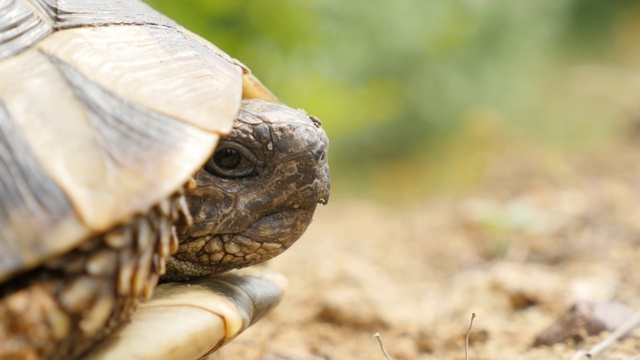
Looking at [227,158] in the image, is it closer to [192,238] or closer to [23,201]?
[192,238]

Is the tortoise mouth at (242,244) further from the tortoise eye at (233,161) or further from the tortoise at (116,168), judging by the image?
the tortoise eye at (233,161)

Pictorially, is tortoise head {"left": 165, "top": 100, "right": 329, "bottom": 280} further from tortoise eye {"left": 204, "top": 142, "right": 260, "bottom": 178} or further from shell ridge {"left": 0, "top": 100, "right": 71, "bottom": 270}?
shell ridge {"left": 0, "top": 100, "right": 71, "bottom": 270}

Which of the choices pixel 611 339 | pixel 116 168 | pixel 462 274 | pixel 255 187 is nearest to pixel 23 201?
pixel 116 168

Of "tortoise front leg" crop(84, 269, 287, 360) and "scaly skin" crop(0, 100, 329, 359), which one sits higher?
"scaly skin" crop(0, 100, 329, 359)

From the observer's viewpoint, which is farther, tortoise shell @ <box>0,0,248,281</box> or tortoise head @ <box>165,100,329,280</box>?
tortoise head @ <box>165,100,329,280</box>

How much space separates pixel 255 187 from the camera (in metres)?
1.52

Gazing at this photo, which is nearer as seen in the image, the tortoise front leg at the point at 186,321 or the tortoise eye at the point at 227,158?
the tortoise front leg at the point at 186,321

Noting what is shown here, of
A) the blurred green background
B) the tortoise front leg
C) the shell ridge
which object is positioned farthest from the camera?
the blurred green background

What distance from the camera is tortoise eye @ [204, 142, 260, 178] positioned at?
1.51 metres

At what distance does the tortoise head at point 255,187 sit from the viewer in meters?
1.50

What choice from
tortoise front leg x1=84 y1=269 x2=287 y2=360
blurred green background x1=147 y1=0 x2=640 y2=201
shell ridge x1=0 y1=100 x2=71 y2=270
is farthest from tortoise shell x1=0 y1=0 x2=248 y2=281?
blurred green background x1=147 y1=0 x2=640 y2=201

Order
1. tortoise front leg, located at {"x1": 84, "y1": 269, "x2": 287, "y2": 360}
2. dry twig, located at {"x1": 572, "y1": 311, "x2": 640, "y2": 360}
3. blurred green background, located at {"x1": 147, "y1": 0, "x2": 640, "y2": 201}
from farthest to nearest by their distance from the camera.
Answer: blurred green background, located at {"x1": 147, "y1": 0, "x2": 640, "y2": 201} → dry twig, located at {"x1": 572, "y1": 311, "x2": 640, "y2": 360} → tortoise front leg, located at {"x1": 84, "y1": 269, "x2": 287, "y2": 360}

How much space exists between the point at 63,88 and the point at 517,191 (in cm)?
412

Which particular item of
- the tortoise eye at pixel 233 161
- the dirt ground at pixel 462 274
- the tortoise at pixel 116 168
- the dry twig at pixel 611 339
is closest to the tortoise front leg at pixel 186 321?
the tortoise at pixel 116 168
